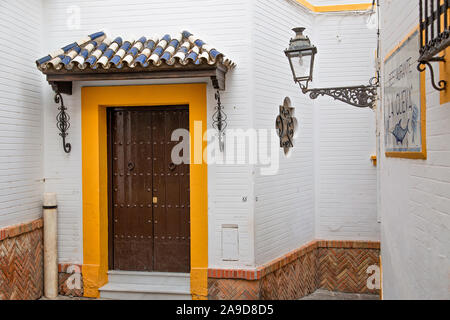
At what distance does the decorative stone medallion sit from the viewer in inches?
286

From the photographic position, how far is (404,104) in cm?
411

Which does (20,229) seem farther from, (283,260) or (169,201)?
(283,260)

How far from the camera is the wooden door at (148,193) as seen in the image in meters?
6.93

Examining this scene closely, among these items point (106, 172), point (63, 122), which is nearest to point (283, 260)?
point (106, 172)

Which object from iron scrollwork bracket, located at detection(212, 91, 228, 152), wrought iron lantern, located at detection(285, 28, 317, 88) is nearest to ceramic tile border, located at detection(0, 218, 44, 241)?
iron scrollwork bracket, located at detection(212, 91, 228, 152)

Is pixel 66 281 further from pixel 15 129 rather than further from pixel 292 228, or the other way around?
pixel 292 228

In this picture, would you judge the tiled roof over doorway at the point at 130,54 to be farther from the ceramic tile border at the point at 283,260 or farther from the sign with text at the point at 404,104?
the ceramic tile border at the point at 283,260

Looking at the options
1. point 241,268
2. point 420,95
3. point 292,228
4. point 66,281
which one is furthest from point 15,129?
point 420,95

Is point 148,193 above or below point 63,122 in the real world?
below

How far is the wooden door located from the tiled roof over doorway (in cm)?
104

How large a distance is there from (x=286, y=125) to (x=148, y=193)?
251cm

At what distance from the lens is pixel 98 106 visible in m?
6.79

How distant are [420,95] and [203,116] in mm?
3512

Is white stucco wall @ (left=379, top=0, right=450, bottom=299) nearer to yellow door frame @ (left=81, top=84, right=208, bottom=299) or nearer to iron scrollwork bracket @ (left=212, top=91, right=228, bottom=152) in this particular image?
iron scrollwork bracket @ (left=212, top=91, right=228, bottom=152)
